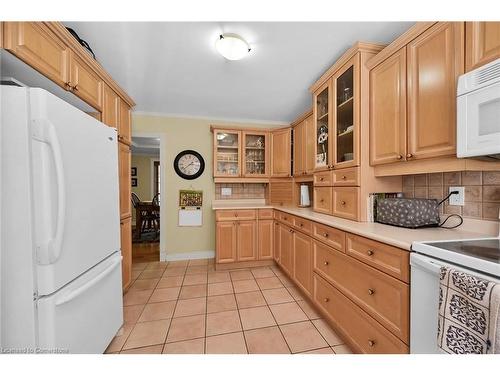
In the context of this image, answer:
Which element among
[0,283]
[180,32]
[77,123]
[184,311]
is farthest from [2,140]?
[184,311]

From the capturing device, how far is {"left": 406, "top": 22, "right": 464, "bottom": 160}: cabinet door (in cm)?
111

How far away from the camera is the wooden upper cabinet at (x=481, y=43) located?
946mm

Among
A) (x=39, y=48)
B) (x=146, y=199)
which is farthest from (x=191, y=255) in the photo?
(x=146, y=199)

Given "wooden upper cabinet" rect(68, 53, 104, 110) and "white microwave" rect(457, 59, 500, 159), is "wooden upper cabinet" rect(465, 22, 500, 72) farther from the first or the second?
"wooden upper cabinet" rect(68, 53, 104, 110)

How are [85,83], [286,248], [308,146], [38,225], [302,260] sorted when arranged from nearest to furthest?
1. [38,225]
2. [85,83]
3. [302,260]
4. [286,248]
5. [308,146]

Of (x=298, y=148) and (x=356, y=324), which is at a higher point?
(x=298, y=148)

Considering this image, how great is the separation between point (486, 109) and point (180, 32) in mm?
2085

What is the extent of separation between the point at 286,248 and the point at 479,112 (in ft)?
6.70

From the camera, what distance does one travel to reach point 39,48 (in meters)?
1.17

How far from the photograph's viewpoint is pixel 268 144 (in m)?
3.39

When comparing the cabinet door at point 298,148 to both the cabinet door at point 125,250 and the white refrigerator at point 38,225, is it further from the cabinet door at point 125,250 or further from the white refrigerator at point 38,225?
the white refrigerator at point 38,225

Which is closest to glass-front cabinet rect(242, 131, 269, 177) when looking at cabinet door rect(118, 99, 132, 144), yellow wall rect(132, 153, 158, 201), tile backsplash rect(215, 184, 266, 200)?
tile backsplash rect(215, 184, 266, 200)

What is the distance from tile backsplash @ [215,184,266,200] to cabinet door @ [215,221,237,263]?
0.72 meters

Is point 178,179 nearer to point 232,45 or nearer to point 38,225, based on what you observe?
point 232,45
